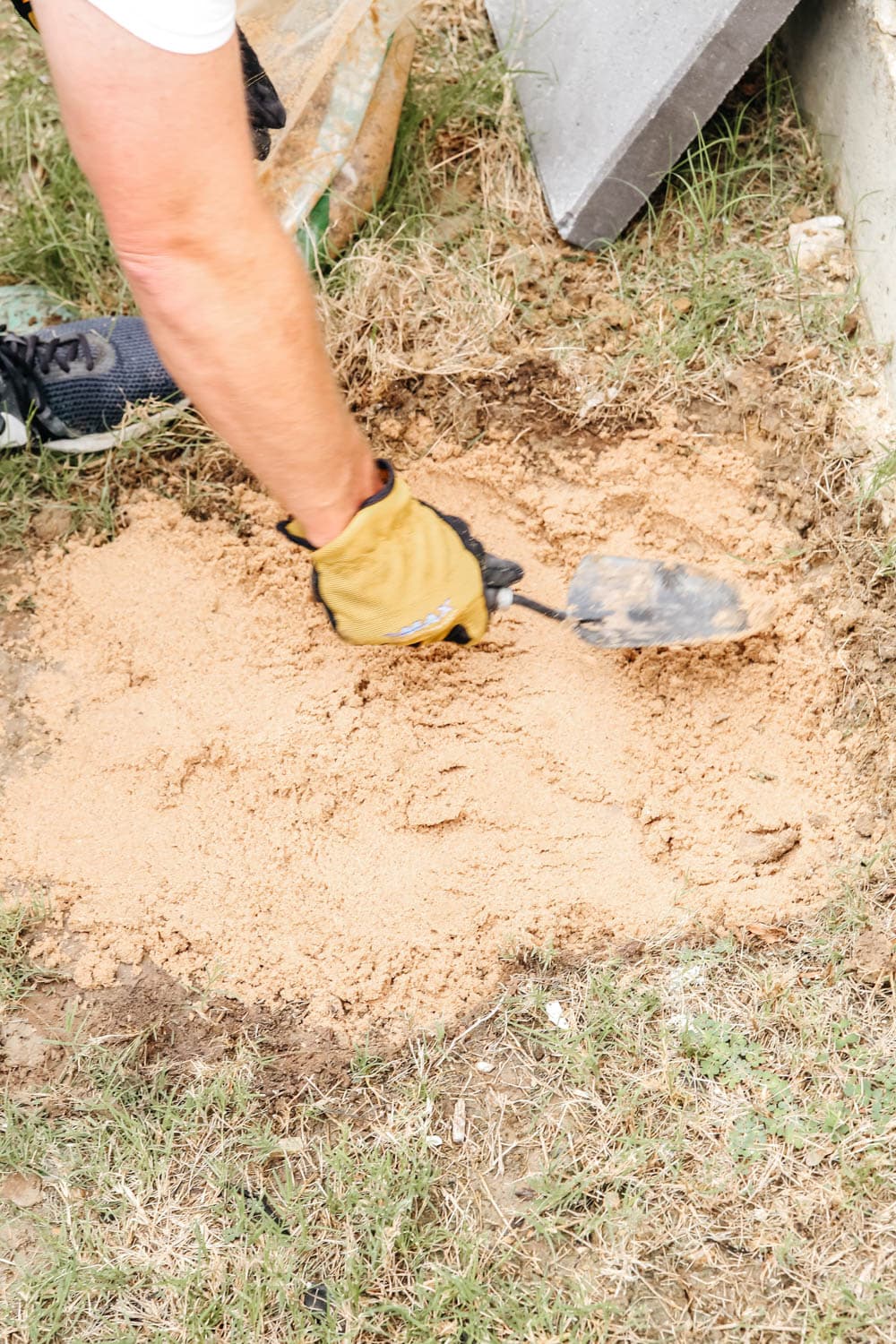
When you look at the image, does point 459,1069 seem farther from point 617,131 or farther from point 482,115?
point 482,115

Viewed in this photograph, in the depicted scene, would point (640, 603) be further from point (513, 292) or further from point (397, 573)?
point (513, 292)

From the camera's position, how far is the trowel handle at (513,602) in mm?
1882

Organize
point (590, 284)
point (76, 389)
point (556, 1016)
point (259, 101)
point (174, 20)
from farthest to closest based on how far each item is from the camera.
Answer: point (590, 284) < point (76, 389) < point (259, 101) < point (556, 1016) < point (174, 20)

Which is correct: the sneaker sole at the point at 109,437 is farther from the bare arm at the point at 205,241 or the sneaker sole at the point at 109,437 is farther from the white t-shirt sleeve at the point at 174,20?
the white t-shirt sleeve at the point at 174,20

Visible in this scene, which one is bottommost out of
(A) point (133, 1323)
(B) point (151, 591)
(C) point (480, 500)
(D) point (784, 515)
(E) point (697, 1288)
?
(A) point (133, 1323)

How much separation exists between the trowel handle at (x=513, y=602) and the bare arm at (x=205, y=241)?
443 mm

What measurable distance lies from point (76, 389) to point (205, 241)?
3.79 feet

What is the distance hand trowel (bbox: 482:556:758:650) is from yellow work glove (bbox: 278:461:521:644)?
0.09 m

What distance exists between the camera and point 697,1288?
1431 millimetres

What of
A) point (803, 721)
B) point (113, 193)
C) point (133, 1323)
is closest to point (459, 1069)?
point (133, 1323)

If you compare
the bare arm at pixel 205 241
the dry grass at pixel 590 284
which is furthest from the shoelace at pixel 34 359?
the bare arm at pixel 205 241

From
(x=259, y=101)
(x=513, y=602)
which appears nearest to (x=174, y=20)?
(x=259, y=101)

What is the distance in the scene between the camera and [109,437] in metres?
2.29

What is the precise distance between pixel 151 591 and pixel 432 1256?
1.27 meters
